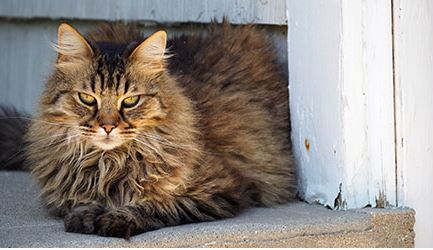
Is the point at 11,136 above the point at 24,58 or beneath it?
beneath

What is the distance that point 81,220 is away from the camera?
278 cm

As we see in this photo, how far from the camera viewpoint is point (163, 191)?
2.98 m

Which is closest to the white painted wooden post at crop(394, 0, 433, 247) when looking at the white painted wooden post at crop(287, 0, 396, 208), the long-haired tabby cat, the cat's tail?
the white painted wooden post at crop(287, 0, 396, 208)

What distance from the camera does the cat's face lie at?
2.92 meters

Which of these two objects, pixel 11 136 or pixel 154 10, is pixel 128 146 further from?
pixel 154 10

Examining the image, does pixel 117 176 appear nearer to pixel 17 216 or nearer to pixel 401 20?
pixel 17 216

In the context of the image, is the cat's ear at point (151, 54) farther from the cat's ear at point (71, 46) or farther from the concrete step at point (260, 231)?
the concrete step at point (260, 231)

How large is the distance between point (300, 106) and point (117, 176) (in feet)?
2.88

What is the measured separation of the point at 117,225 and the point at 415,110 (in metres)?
1.20

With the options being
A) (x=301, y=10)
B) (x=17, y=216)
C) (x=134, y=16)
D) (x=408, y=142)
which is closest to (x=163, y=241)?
(x=17, y=216)

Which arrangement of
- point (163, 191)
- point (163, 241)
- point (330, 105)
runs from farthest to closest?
point (330, 105), point (163, 191), point (163, 241)

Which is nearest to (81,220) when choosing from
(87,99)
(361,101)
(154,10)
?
(87,99)

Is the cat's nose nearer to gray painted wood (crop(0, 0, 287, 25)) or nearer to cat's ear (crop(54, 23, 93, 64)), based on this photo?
cat's ear (crop(54, 23, 93, 64))

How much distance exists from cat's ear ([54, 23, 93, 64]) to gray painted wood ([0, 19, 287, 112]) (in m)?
1.44
